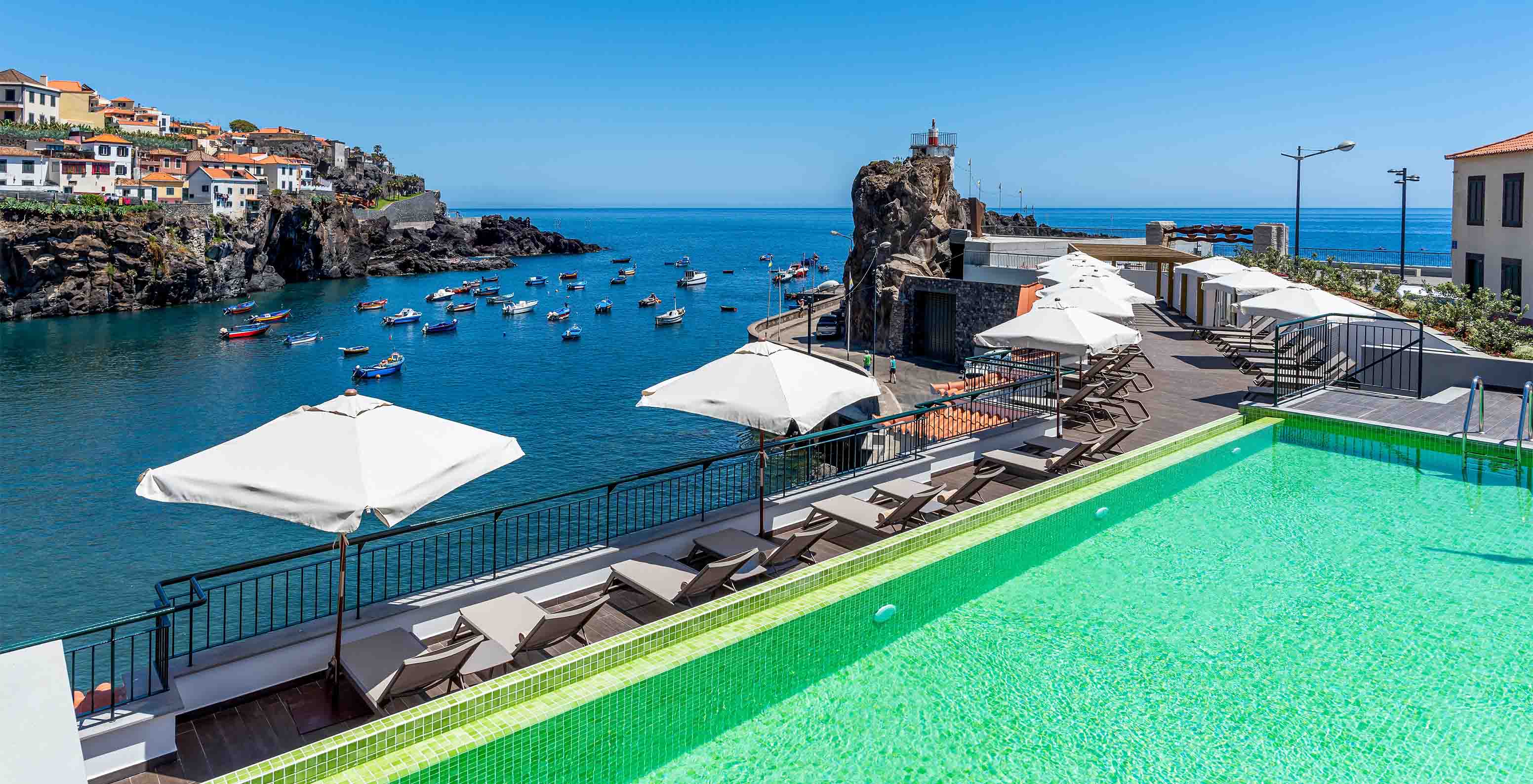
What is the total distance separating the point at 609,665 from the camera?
593 cm

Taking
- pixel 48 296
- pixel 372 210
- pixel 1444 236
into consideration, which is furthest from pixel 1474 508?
pixel 1444 236

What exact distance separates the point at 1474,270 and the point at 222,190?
98858 mm

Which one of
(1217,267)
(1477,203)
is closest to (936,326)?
(1217,267)

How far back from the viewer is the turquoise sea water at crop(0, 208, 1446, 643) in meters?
24.4

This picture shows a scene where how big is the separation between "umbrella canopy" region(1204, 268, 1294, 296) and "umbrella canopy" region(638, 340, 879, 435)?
13390 mm

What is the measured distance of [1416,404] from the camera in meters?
13.7

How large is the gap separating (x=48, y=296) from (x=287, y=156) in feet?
197

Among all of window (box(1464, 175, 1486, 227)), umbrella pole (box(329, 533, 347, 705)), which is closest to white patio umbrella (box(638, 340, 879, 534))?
umbrella pole (box(329, 533, 347, 705))

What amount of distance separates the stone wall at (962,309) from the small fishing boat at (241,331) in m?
46.3

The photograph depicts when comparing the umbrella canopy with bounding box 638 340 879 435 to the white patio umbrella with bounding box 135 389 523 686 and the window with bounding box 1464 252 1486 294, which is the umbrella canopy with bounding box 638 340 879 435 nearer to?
the white patio umbrella with bounding box 135 389 523 686

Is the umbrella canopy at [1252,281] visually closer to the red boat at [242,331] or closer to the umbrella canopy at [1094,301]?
the umbrella canopy at [1094,301]

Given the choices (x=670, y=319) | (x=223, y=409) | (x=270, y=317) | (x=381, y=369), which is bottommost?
(x=223, y=409)

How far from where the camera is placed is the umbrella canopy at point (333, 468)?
5.46m

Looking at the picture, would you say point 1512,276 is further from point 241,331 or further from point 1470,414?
point 241,331
